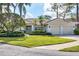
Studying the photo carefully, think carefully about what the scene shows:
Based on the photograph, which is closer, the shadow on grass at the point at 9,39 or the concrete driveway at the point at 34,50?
the concrete driveway at the point at 34,50

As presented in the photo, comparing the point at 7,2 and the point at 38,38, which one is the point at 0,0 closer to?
the point at 7,2

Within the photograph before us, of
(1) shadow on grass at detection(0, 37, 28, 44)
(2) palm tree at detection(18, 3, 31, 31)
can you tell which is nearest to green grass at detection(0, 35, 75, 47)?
(1) shadow on grass at detection(0, 37, 28, 44)

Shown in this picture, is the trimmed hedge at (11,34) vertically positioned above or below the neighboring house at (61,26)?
below

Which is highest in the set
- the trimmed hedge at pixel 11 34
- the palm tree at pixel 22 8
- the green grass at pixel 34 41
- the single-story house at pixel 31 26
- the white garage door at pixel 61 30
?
the palm tree at pixel 22 8

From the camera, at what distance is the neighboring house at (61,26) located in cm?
688

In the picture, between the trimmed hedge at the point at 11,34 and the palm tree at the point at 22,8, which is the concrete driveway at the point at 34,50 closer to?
the trimmed hedge at the point at 11,34

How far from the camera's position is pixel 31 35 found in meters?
6.91

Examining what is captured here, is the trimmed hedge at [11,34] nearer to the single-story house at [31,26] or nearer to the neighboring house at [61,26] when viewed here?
Result: the single-story house at [31,26]

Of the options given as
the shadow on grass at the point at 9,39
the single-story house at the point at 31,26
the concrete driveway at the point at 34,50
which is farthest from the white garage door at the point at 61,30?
the shadow on grass at the point at 9,39

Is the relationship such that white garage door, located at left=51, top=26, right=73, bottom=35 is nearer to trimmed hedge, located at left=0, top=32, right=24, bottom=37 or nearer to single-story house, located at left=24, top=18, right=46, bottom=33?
single-story house, located at left=24, top=18, right=46, bottom=33

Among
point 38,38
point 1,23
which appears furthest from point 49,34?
point 1,23

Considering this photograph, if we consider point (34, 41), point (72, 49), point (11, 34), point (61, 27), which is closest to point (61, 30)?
point (61, 27)

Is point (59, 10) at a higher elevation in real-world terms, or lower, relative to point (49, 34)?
higher

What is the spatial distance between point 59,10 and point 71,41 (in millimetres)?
651
